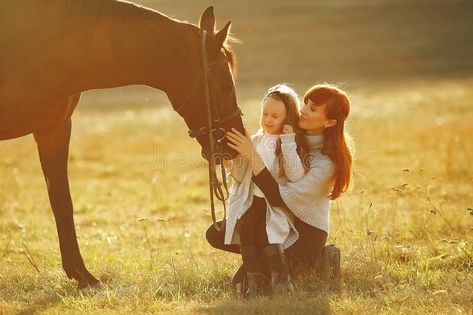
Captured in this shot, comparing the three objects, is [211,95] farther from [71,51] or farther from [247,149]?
[71,51]

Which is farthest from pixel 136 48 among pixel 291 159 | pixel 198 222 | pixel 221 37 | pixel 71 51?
pixel 198 222

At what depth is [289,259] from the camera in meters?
5.73

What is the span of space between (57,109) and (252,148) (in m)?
1.51

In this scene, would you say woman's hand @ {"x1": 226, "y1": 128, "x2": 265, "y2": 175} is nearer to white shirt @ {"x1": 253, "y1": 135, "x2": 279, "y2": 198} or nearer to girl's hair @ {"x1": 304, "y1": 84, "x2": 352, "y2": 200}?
white shirt @ {"x1": 253, "y1": 135, "x2": 279, "y2": 198}

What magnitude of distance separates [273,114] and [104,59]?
129 centimetres

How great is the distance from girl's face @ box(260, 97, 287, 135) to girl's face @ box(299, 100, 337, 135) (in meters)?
0.15

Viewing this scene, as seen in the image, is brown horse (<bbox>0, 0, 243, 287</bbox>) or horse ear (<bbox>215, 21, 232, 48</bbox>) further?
brown horse (<bbox>0, 0, 243, 287</bbox>)

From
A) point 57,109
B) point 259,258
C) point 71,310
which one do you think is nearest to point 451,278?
point 259,258

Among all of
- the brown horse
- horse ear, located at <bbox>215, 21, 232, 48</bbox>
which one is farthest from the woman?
horse ear, located at <bbox>215, 21, 232, 48</bbox>

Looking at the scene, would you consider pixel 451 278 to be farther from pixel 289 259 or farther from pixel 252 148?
pixel 252 148

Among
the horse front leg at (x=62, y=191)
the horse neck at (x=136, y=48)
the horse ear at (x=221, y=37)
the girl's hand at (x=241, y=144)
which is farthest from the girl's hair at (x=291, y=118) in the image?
the horse front leg at (x=62, y=191)

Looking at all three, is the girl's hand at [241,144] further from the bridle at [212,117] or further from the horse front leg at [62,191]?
the horse front leg at [62,191]

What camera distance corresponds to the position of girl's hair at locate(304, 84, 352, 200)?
222 inches

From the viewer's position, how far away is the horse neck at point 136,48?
5598 millimetres
